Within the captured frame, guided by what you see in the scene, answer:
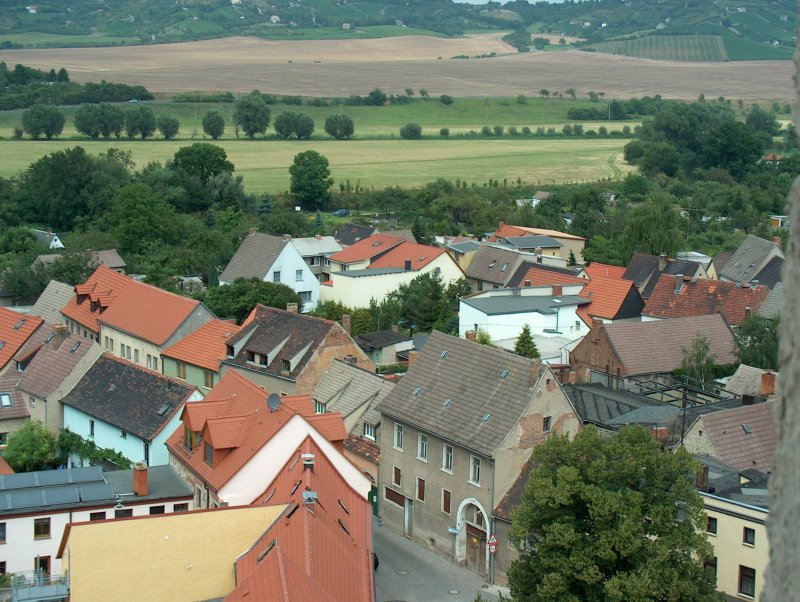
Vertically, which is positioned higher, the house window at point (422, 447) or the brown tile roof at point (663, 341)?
the house window at point (422, 447)

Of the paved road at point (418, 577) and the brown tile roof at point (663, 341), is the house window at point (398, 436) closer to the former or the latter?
the paved road at point (418, 577)

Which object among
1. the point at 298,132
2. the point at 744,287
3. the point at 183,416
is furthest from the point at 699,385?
the point at 298,132

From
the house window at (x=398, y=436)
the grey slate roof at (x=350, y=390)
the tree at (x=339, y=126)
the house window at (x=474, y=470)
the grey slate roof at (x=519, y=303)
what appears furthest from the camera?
the tree at (x=339, y=126)

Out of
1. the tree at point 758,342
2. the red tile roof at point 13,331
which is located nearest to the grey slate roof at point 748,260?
the tree at point 758,342

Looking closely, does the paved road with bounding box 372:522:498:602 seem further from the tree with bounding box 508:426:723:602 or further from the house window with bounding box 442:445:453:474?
the tree with bounding box 508:426:723:602

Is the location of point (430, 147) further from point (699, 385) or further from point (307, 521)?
point (307, 521)

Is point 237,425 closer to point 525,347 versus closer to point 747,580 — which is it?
point 747,580
